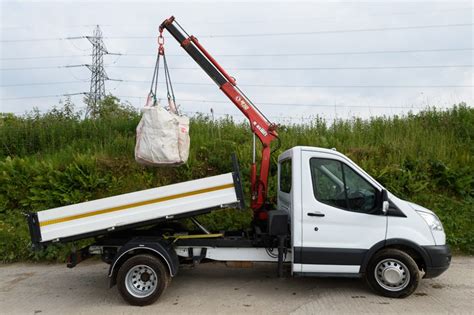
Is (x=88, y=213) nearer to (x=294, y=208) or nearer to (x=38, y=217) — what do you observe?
(x=38, y=217)

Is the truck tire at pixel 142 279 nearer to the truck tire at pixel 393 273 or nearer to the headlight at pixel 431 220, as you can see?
the truck tire at pixel 393 273

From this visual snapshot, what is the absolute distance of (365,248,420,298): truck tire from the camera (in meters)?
5.48

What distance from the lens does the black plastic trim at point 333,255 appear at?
5.49 meters

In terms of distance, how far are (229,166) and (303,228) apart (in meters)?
4.58

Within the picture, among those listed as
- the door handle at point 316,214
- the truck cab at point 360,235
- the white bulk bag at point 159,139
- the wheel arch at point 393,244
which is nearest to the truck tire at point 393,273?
the truck cab at point 360,235

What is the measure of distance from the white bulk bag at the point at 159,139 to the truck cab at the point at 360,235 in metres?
1.81

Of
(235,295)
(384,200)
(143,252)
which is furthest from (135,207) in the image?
(384,200)

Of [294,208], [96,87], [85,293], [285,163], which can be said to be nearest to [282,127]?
[285,163]

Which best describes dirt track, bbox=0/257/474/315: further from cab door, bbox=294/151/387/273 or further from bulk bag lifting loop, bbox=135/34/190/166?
bulk bag lifting loop, bbox=135/34/190/166

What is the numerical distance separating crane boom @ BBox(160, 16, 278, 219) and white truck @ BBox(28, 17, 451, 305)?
2.97ft

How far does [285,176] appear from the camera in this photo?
6.32 m

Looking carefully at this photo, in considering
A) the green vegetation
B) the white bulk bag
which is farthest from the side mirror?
the green vegetation

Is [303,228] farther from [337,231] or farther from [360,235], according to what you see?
[360,235]

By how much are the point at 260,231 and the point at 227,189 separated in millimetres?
→ 1039
